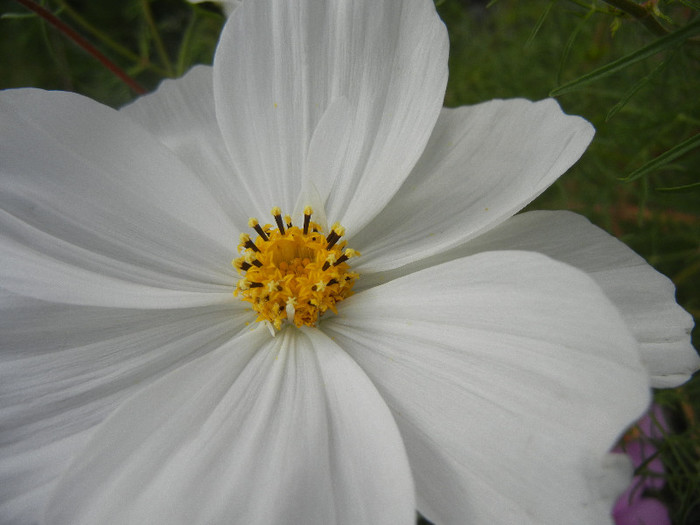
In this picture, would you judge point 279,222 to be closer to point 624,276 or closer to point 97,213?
point 97,213

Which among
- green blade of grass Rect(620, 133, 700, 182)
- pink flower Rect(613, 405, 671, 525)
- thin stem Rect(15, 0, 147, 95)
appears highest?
thin stem Rect(15, 0, 147, 95)

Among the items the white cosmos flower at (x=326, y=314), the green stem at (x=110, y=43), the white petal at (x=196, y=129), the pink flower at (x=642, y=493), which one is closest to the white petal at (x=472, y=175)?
the white cosmos flower at (x=326, y=314)

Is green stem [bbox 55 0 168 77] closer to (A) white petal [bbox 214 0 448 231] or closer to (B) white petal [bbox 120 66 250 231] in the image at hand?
(B) white petal [bbox 120 66 250 231]

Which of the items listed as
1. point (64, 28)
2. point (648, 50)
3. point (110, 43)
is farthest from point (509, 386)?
point (110, 43)

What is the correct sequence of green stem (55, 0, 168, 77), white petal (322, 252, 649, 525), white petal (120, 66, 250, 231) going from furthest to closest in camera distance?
green stem (55, 0, 168, 77) → white petal (120, 66, 250, 231) → white petal (322, 252, 649, 525)

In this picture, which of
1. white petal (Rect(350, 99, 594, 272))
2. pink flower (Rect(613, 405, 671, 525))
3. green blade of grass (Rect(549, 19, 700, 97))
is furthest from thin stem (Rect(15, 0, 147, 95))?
pink flower (Rect(613, 405, 671, 525))

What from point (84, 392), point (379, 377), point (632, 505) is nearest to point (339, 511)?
point (379, 377)
